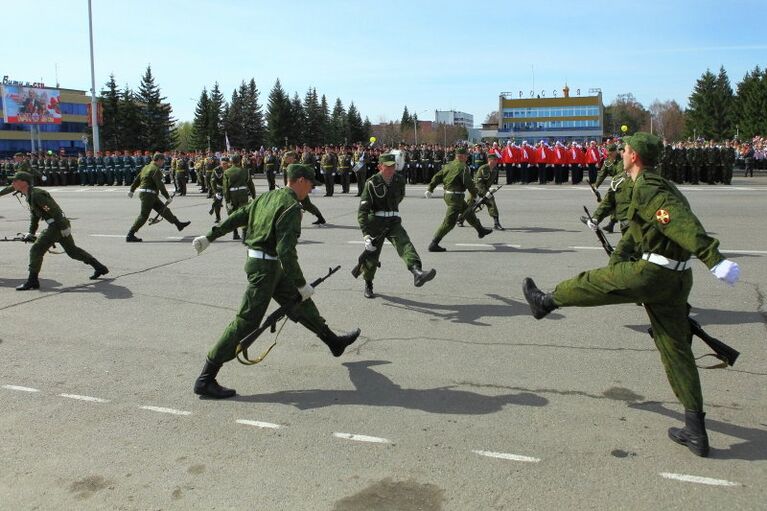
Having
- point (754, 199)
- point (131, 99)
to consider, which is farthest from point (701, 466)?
point (131, 99)

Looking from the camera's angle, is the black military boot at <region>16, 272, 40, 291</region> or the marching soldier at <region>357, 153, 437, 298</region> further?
the black military boot at <region>16, 272, 40, 291</region>

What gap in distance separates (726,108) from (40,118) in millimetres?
74526

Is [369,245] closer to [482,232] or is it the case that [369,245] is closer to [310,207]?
[482,232]

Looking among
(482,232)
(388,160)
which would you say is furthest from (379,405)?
(482,232)

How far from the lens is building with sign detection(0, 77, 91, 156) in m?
78.2

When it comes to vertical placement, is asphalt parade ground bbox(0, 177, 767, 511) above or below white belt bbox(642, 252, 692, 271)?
below

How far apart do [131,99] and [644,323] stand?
70457 millimetres

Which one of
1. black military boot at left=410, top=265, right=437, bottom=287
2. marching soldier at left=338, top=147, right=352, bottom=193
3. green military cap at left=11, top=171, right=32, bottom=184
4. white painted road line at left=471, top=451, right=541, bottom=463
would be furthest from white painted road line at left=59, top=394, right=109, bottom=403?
marching soldier at left=338, top=147, right=352, bottom=193

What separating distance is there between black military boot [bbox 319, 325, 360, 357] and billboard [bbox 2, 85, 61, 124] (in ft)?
276

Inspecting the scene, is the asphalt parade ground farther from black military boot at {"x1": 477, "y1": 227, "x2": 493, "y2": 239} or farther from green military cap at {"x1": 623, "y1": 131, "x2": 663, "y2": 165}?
black military boot at {"x1": 477, "y1": 227, "x2": 493, "y2": 239}

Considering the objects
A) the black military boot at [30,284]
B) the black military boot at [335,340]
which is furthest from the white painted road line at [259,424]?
the black military boot at [30,284]

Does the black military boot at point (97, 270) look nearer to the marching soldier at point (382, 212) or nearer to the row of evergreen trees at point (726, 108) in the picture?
the marching soldier at point (382, 212)

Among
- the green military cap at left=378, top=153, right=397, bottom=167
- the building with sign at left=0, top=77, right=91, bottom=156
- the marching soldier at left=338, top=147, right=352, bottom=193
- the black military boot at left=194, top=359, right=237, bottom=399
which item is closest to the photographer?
the black military boot at left=194, top=359, right=237, bottom=399

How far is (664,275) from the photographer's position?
4.23 metres
